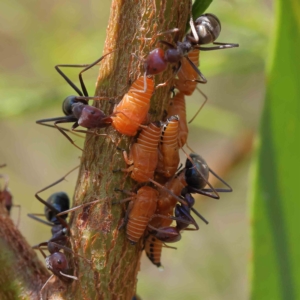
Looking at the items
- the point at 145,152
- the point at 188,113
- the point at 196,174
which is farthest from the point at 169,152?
the point at 188,113

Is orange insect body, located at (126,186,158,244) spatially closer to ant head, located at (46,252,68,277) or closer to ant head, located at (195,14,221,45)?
ant head, located at (46,252,68,277)

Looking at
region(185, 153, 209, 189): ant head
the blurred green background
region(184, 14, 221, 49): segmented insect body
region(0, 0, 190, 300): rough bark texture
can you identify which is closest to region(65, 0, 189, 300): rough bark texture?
region(0, 0, 190, 300): rough bark texture

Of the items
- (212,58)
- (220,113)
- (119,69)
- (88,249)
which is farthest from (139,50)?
(220,113)

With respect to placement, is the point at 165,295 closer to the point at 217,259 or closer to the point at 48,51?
the point at 217,259

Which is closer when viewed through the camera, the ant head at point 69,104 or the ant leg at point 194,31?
the ant leg at point 194,31

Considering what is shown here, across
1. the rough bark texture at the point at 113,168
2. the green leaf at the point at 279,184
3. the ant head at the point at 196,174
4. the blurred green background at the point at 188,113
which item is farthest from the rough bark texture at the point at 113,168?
the blurred green background at the point at 188,113

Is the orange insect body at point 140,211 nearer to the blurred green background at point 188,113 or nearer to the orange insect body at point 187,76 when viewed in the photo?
the orange insect body at point 187,76

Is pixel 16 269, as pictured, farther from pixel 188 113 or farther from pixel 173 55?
pixel 188 113
